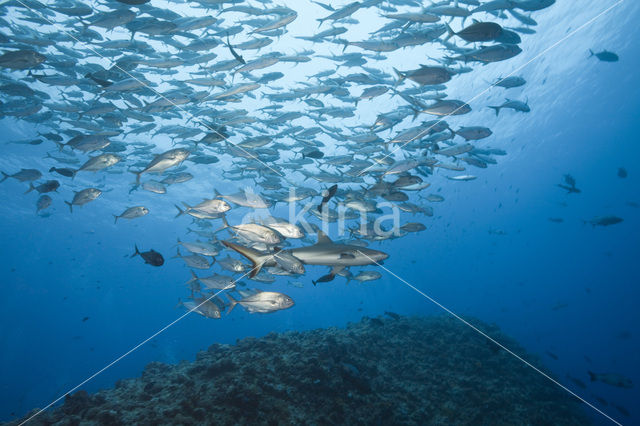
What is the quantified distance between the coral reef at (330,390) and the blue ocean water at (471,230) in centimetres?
276

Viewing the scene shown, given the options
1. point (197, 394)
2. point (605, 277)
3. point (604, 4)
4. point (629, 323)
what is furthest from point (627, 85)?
point (605, 277)

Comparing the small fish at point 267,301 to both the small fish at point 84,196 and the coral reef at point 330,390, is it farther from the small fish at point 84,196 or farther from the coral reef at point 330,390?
the small fish at point 84,196

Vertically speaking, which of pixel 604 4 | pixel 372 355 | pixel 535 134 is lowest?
pixel 372 355

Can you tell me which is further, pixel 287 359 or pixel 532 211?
pixel 532 211

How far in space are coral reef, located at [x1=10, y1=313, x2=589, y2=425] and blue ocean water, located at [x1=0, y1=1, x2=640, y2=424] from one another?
9.05ft

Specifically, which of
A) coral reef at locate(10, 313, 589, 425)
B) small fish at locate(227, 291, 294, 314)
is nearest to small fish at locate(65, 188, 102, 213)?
coral reef at locate(10, 313, 589, 425)

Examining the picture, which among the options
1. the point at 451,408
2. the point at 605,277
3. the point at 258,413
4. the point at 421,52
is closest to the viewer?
the point at 258,413

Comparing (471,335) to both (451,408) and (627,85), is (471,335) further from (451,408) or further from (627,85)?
(627,85)

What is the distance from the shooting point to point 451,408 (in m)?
6.26

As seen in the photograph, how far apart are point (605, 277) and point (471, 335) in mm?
133290

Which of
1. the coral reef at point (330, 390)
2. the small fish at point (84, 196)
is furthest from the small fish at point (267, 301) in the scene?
the small fish at point (84, 196)

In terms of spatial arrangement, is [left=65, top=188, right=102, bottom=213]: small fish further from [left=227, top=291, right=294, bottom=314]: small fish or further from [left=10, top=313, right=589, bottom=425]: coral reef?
[left=227, top=291, right=294, bottom=314]: small fish

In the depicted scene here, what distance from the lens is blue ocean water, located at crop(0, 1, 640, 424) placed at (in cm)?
2189

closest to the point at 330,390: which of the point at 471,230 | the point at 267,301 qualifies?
the point at 267,301
